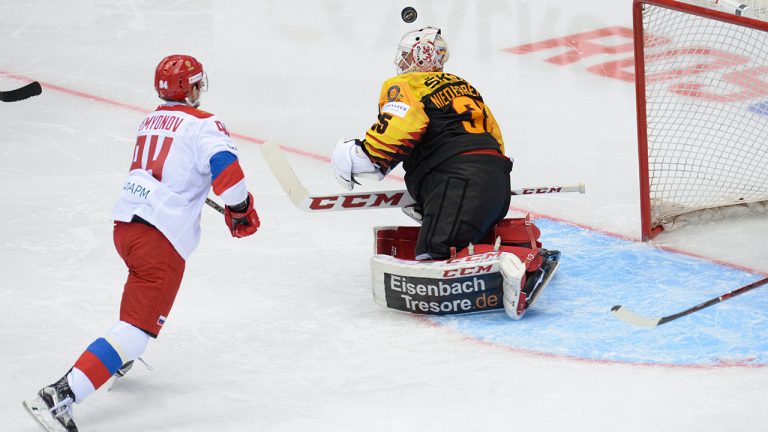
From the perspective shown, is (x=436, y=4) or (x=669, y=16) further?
(x=436, y=4)

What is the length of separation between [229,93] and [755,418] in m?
4.10

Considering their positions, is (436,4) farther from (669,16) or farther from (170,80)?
(170,80)

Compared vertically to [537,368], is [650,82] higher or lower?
higher

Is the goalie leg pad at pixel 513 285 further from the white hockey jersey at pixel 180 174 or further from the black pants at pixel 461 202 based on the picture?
the white hockey jersey at pixel 180 174

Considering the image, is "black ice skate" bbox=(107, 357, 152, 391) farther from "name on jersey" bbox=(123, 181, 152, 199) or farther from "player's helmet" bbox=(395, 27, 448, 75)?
"player's helmet" bbox=(395, 27, 448, 75)

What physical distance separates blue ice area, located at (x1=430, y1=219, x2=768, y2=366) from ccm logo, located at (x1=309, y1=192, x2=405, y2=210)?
0.52m

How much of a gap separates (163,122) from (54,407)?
82cm

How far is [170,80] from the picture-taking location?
3.14m

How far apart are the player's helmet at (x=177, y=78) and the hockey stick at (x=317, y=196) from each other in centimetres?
58

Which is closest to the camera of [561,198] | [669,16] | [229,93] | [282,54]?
[669,16]

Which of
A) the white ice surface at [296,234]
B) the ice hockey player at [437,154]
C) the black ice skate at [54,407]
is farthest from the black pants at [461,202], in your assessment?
the black ice skate at [54,407]

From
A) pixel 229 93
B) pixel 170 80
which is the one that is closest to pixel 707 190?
pixel 170 80

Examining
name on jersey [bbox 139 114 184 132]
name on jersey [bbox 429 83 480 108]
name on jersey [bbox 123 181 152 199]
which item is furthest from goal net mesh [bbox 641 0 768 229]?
name on jersey [bbox 123 181 152 199]

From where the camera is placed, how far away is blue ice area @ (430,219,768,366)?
10.6 ft
